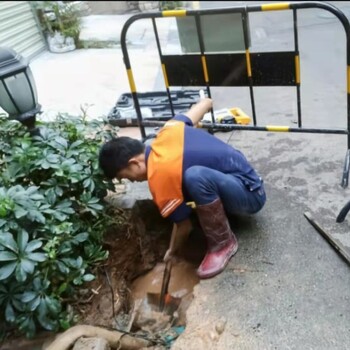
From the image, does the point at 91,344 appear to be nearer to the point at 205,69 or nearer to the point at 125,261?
the point at 125,261

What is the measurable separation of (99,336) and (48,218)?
2.22 feet

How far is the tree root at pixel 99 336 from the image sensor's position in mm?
1908

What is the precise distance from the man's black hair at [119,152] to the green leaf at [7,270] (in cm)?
69

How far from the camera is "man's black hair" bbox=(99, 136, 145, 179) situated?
2053 millimetres

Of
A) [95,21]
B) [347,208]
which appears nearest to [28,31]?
[95,21]

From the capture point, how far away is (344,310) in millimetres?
1873

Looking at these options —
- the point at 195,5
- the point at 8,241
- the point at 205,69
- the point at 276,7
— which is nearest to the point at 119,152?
the point at 8,241

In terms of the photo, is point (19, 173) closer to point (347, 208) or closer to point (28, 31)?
point (347, 208)

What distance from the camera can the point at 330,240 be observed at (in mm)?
2225

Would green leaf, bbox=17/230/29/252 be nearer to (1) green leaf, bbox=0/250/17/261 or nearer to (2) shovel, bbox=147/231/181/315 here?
(1) green leaf, bbox=0/250/17/261

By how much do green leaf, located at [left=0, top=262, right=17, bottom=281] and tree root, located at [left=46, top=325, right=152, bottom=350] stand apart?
1.47 ft

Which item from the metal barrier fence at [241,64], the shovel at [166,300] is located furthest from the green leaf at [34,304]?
the metal barrier fence at [241,64]

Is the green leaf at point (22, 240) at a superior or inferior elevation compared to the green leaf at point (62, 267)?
superior

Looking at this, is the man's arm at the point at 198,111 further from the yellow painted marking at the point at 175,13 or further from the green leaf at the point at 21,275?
the green leaf at the point at 21,275
